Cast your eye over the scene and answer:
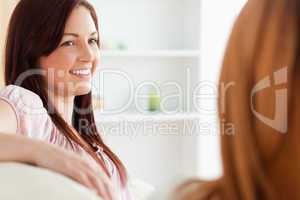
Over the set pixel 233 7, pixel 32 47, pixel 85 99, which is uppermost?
pixel 233 7

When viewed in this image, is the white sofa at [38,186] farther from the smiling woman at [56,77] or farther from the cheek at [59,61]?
the cheek at [59,61]

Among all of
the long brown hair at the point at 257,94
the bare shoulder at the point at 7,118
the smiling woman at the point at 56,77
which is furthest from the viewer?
the smiling woman at the point at 56,77

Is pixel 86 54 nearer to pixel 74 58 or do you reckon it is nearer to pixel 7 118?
pixel 74 58

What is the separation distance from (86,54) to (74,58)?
4 centimetres

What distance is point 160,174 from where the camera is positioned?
117 inches

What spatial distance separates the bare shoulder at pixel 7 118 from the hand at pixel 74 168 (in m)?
0.33

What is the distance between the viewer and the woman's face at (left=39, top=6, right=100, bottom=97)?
1.35 metres

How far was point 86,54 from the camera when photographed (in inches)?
56.6

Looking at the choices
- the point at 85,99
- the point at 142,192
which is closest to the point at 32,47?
the point at 85,99

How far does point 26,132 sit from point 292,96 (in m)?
0.73

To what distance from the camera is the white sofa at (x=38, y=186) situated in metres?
0.61

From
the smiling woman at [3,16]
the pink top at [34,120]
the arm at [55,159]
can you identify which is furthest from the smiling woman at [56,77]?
the smiling woman at [3,16]

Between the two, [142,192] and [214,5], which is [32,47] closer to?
[142,192]

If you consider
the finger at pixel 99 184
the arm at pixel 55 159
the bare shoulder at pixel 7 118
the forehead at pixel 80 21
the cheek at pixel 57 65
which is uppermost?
the forehead at pixel 80 21
